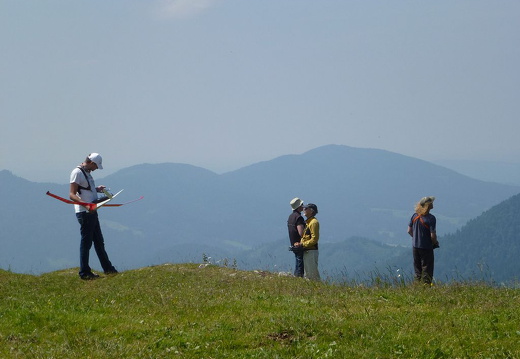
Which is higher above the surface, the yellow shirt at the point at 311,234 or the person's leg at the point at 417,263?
the yellow shirt at the point at 311,234

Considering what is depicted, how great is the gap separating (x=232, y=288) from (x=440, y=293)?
190 inches

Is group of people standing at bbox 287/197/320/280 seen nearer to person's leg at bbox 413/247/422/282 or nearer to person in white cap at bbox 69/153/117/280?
person's leg at bbox 413/247/422/282

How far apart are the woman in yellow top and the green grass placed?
3.79 metres

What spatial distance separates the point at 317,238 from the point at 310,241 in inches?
10.5

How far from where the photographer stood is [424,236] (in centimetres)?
1633

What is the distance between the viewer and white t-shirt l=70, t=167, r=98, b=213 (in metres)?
18.0

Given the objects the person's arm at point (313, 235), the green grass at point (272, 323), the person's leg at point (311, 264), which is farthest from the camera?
the person's leg at point (311, 264)

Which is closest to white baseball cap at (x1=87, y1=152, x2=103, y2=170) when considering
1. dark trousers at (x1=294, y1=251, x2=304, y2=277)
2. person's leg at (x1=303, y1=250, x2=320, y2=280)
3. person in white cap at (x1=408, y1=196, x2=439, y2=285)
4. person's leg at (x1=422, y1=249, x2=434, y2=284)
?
→ dark trousers at (x1=294, y1=251, x2=304, y2=277)

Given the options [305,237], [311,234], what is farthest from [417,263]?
[305,237]

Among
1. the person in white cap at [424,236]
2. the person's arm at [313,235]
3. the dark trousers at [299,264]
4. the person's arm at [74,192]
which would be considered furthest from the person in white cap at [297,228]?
the person's arm at [74,192]

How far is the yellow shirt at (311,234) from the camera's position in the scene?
18141 mm

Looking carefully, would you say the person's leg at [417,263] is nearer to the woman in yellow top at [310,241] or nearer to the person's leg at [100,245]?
the woman in yellow top at [310,241]

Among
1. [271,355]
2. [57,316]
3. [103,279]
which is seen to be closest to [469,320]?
[271,355]

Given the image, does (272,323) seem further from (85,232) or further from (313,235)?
(85,232)
